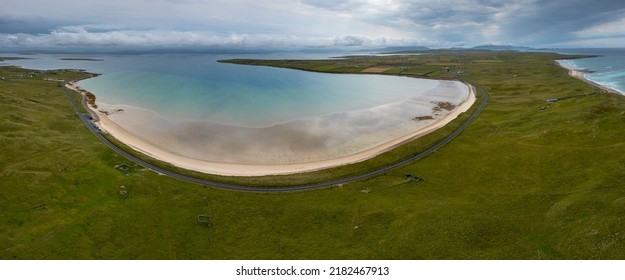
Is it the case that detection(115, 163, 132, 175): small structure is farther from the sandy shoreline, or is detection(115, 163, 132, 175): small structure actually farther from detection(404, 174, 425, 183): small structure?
detection(404, 174, 425, 183): small structure

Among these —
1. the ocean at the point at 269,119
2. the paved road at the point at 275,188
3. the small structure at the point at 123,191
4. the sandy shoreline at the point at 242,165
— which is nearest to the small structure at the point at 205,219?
the paved road at the point at 275,188

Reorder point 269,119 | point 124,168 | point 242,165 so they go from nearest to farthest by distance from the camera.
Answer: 1. point 124,168
2. point 242,165
3. point 269,119

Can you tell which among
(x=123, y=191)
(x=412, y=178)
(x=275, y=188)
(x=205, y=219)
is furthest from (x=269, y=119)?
(x=205, y=219)

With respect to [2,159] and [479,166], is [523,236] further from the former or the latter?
[2,159]

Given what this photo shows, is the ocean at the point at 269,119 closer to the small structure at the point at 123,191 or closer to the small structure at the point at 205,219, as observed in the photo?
the small structure at the point at 123,191

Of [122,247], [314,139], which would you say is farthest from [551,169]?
[122,247]

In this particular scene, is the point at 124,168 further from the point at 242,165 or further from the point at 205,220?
the point at 205,220

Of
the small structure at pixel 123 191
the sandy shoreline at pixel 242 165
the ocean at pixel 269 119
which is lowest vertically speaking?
the small structure at pixel 123 191

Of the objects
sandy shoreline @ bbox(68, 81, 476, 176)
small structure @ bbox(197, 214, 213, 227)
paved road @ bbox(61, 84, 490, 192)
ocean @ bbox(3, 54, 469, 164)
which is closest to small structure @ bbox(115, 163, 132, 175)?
paved road @ bbox(61, 84, 490, 192)
